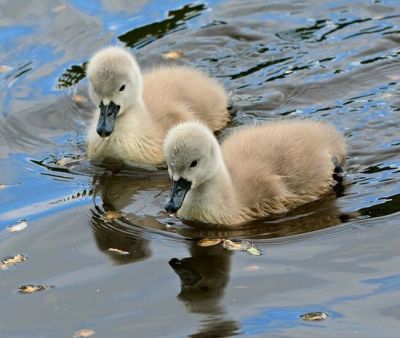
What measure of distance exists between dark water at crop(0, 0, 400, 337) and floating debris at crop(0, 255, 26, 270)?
0.06 meters

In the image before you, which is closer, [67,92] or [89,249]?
[89,249]

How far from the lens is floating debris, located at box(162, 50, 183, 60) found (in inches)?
355

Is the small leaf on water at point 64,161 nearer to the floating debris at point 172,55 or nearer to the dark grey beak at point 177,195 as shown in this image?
the dark grey beak at point 177,195

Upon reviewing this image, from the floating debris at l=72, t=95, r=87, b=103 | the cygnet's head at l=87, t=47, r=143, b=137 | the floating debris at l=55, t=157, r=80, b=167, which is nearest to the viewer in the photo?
the cygnet's head at l=87, t=47, r=143, b=137

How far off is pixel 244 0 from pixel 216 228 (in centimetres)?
401

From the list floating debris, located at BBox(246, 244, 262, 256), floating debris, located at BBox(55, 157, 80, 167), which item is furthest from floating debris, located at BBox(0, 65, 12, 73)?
floating debris, located at BBox(246, 244, 262, 256)

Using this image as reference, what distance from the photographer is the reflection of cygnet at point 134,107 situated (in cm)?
709

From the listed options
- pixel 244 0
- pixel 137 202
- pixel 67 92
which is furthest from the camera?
pixel 244 0

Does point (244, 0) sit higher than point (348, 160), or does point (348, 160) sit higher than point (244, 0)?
point (244, 0)

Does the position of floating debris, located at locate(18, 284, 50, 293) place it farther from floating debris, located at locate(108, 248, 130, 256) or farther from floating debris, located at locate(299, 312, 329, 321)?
floating debris, located at locate(299, 312, 329, 321)

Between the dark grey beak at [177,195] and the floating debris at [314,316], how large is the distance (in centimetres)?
114

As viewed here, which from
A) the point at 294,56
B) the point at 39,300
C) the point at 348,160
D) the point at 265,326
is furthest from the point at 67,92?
the point at 265,326

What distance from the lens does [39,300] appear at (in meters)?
5.59

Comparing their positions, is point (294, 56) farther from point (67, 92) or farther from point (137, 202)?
point (137, 202)
